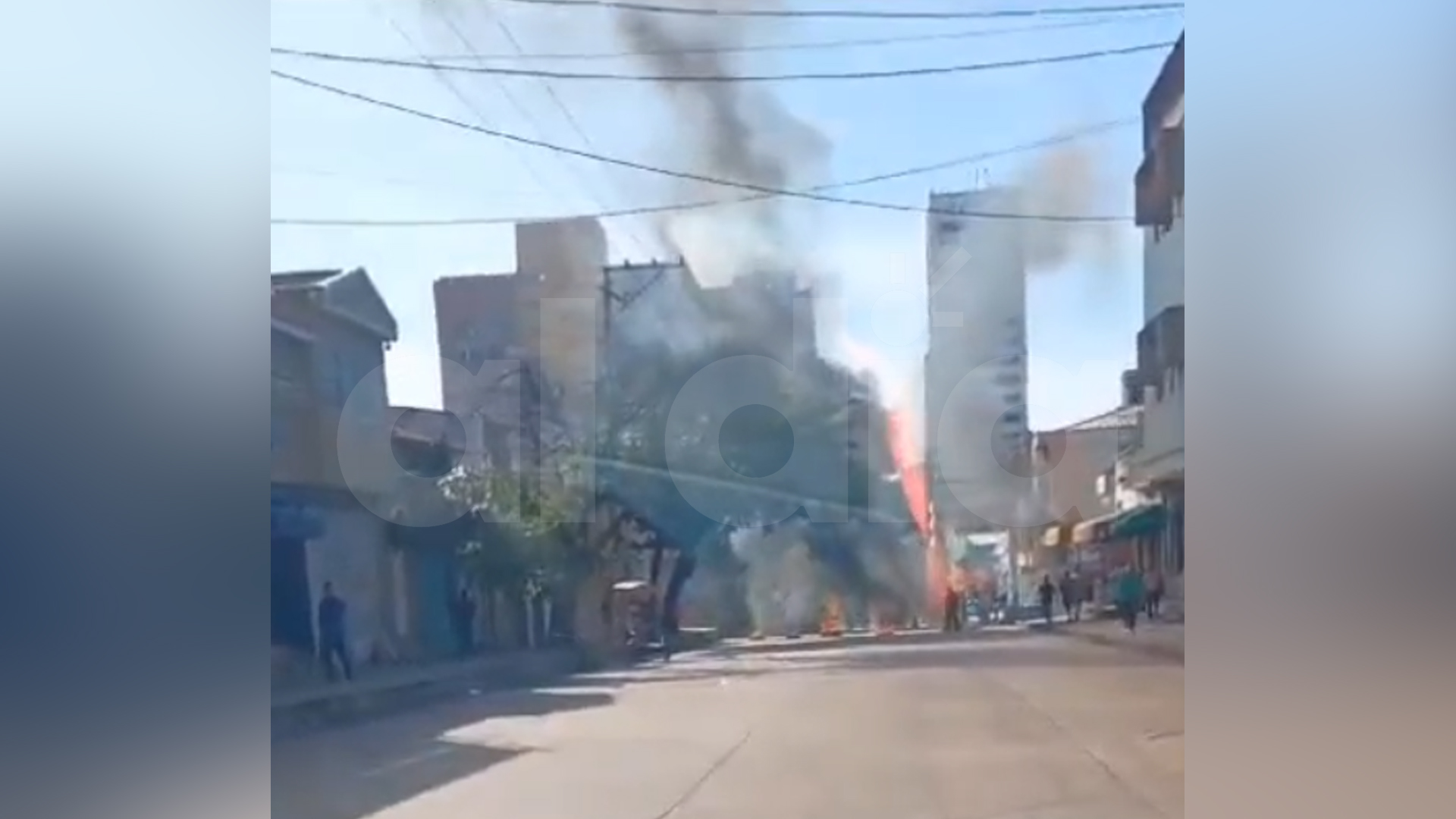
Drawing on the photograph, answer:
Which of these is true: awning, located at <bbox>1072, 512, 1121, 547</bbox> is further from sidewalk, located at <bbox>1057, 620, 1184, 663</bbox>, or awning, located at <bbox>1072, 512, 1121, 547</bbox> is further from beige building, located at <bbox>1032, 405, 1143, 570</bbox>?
sidewalk, located at <bbox>1057, 620, 1184, 663</bbox>

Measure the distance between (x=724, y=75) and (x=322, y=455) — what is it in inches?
33.7

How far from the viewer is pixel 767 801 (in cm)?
206

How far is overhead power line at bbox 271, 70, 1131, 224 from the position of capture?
6.53 ft

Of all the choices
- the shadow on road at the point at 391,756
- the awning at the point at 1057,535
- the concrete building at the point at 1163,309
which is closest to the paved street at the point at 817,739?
the shadow on road at the point at 391,756

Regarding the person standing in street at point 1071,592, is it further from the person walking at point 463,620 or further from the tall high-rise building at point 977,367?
the person walking at point 463,620

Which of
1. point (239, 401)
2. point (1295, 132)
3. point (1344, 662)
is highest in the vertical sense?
point (1295, 132)

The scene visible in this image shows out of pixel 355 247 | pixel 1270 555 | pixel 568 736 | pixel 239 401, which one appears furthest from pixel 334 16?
pixel 1270 555

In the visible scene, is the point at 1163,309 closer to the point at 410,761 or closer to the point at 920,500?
the point at 920,500

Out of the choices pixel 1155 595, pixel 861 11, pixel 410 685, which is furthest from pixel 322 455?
pixel 1155 595

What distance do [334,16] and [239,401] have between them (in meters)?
0.62

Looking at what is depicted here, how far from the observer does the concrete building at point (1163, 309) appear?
198 centimetres

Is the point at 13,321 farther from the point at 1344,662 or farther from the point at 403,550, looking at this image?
the point at 1344,662

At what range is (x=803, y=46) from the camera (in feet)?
6.61

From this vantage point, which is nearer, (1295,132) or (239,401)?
(1295,132)
